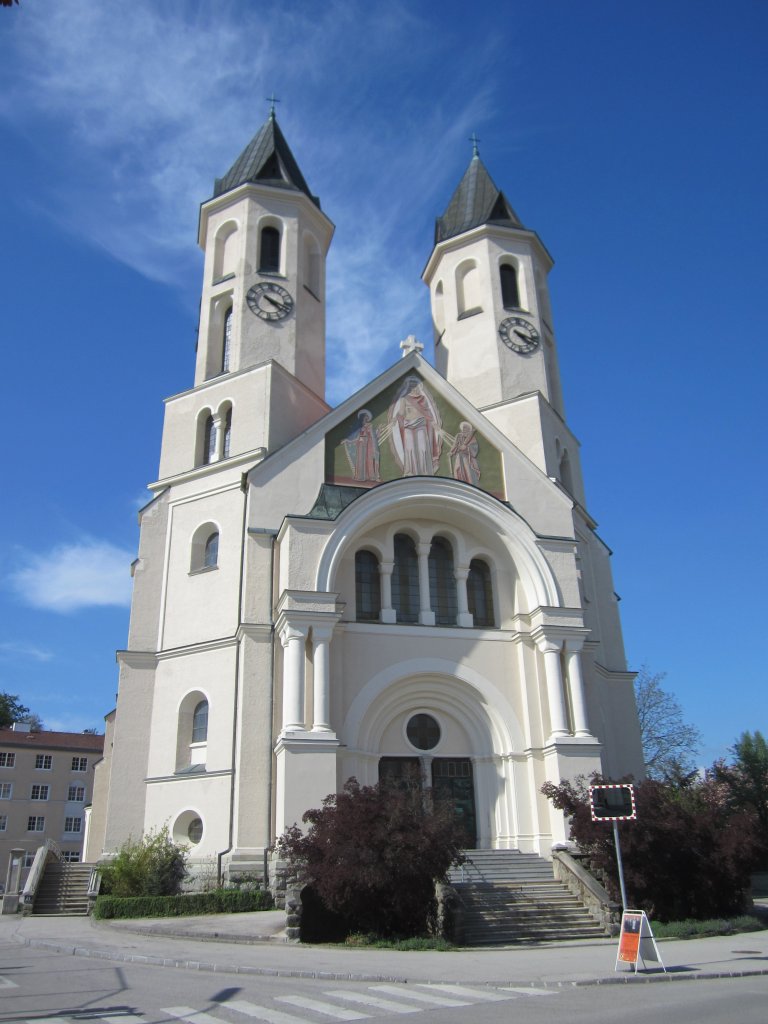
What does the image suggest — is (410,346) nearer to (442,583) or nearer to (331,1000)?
(442,583)

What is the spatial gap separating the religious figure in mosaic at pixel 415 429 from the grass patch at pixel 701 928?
14.3 m

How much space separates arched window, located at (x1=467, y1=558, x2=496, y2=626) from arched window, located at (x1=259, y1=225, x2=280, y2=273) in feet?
45.5

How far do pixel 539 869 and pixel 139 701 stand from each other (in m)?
12.4

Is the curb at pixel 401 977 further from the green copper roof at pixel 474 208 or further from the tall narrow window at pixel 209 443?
the green copper roof at pixel 474 208

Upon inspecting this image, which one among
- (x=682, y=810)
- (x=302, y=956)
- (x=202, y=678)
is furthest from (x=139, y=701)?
(x=682, y=810)

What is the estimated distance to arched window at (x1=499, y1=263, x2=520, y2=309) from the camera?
35.6 metres

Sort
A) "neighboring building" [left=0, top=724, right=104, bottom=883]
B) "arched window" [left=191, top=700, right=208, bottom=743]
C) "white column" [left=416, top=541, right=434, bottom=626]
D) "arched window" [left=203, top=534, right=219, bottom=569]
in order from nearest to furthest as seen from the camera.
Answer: "arched window" [left=191, top=700, right=208, bottom=743] → "white column" [left=416, top=541, right=434, bottom=626] → "arched window" [left=203, top=534, right=219, bottom=569] → "neighboring building" [left=0, top=724, right=104, bottom=883]

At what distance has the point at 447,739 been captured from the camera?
25.9 metres

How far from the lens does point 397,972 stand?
42.8ft

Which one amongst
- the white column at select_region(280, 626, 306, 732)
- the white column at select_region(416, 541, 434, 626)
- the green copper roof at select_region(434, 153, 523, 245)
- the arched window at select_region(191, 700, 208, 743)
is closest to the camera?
the white column at select_region(280, 626, 306, 732)

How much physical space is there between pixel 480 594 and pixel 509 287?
14645mm

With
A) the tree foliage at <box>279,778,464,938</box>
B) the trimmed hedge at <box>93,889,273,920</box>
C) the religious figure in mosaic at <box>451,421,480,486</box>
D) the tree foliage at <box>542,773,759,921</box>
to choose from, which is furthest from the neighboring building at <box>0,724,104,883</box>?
the tree foliage at <box>542,773,759,921</box>

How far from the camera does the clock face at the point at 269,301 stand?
106 feet

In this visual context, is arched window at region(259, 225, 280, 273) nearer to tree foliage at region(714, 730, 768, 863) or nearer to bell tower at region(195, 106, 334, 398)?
bell tower at region(195, 106, 334, 398)
